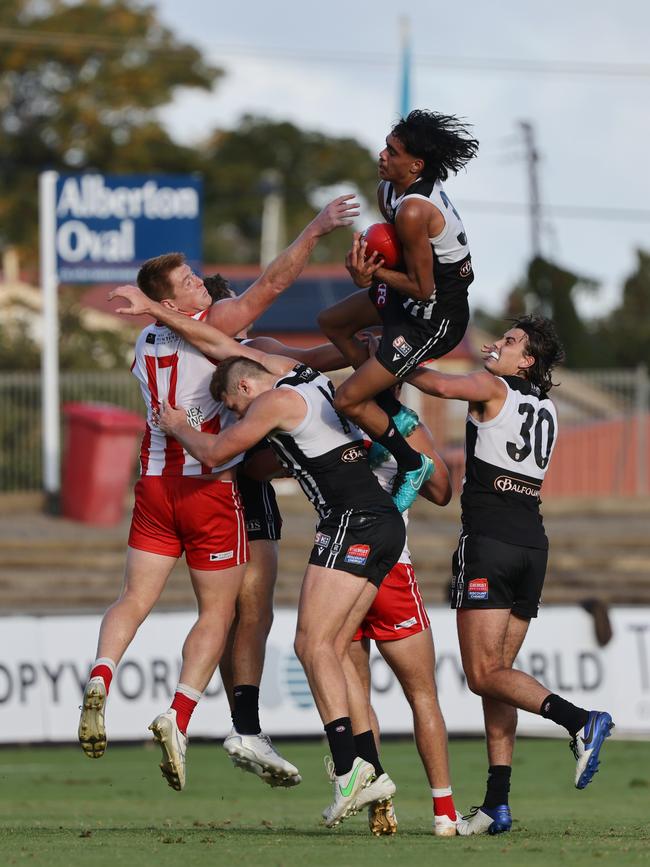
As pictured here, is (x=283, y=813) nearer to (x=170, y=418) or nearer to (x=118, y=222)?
(x=170, y=418)

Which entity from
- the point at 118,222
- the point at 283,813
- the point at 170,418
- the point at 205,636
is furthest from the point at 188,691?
the point at 118,222

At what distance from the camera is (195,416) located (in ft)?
25.5

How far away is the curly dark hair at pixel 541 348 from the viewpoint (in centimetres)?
783

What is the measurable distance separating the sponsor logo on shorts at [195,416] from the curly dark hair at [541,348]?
1.68 metres

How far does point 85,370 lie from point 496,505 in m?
18.4

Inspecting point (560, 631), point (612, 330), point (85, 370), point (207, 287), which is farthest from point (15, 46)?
point (207, 287)

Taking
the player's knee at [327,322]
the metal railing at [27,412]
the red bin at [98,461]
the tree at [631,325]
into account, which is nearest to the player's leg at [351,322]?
the player's knee at [327,322]

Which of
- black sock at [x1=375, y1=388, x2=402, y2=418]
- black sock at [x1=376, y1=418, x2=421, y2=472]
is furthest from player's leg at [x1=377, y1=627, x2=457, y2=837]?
black sock at [x1=375, y1=388, x2=402, y2=418]

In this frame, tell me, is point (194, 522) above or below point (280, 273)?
below

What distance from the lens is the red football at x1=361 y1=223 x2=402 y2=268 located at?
734cm

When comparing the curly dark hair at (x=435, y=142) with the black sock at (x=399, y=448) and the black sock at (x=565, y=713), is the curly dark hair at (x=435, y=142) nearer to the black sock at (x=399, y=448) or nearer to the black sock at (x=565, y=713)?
the black sock at (x=399, y=448)

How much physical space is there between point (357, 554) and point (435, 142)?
6.57ft

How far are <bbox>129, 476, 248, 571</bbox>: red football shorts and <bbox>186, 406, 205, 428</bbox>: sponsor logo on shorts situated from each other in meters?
0.27

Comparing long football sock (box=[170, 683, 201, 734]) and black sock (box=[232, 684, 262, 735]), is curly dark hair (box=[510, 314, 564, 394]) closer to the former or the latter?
black sock (box=[232, 684, 262, 735])
